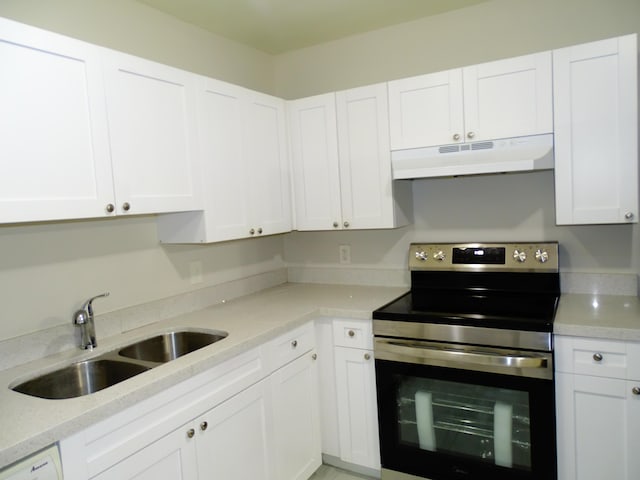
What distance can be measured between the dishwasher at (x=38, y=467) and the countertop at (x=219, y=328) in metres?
0.03

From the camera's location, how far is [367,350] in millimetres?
2297

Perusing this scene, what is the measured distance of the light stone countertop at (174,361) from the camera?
1226 mm

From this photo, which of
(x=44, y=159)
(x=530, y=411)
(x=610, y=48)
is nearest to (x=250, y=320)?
(x=44, y=159)

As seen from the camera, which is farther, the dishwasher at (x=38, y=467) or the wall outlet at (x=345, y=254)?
the wall outlet at (x=345, y=254)

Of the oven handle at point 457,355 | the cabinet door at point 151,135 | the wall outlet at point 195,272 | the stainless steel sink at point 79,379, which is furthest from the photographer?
the wall outlet at point 195,272

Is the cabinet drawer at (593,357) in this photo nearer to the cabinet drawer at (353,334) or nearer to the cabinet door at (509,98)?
the cabinet drawer at (353,334)

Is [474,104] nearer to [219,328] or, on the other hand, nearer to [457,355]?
[457,355]

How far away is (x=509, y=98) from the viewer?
2174 mm

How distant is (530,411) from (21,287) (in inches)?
82.9

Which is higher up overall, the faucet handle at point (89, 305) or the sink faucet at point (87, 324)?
the faucet handle at point (89, 305)

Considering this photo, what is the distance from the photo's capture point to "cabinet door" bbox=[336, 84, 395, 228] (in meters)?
2.49

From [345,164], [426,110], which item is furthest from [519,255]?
[345,164]

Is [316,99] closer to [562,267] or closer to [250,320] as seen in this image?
[250,320]

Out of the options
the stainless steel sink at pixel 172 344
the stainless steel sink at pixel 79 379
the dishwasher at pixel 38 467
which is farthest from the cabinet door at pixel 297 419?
the dishwasher at pixel 38 467
